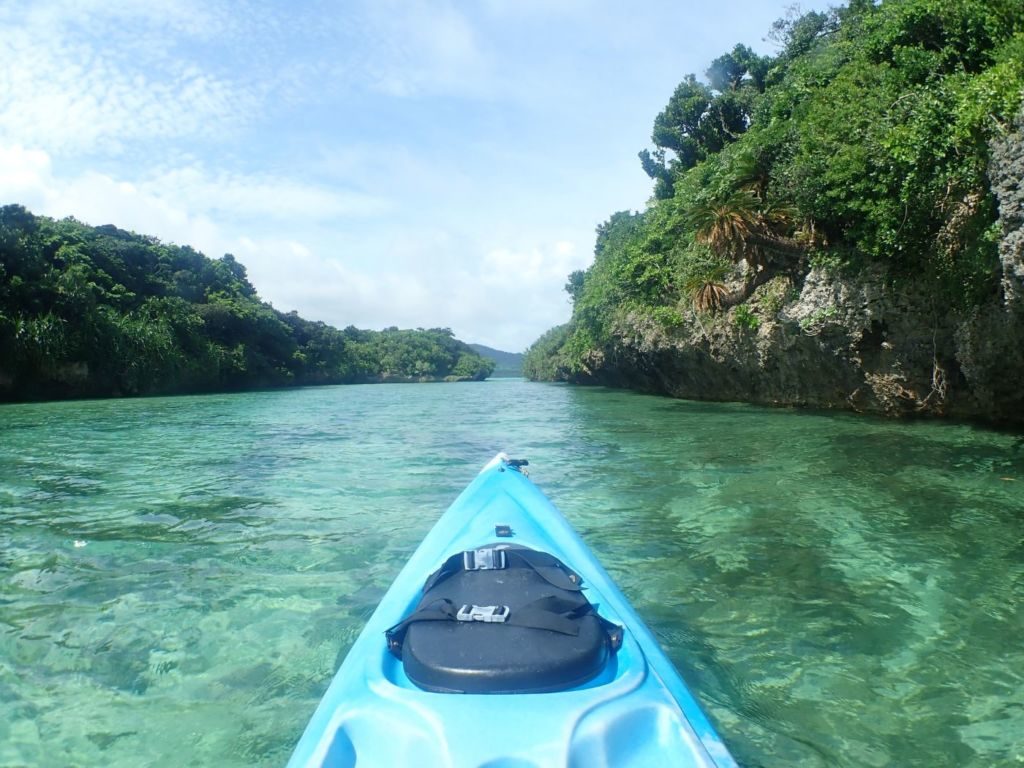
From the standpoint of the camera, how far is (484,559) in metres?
2.97

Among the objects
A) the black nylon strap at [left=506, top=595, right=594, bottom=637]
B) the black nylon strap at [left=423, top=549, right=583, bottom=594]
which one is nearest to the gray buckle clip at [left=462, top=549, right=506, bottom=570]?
the black nylon strap at [left=423, top=549, right=583, bottom=594]

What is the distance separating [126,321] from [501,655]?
36610mm

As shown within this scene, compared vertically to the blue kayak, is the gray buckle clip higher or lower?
higher

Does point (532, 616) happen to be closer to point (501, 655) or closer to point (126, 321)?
point (501, 655)

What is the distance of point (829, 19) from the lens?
22672 mm

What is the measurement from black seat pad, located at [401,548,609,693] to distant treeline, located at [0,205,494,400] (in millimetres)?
31024

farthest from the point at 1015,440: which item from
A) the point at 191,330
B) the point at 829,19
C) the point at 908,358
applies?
the point at 191,330

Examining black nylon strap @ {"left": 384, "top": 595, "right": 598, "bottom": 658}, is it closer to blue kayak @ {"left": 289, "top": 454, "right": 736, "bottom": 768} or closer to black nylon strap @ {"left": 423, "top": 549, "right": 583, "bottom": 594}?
blue kayak @ {"left": 289, "top": 454, "right": 736, "bottom": 768}

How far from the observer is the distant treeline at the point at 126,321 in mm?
26938

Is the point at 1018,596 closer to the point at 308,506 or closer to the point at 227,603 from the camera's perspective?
the point at 227,603

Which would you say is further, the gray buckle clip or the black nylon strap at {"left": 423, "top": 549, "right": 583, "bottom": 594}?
the gray buckle clip

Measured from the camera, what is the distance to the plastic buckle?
7.68 feet

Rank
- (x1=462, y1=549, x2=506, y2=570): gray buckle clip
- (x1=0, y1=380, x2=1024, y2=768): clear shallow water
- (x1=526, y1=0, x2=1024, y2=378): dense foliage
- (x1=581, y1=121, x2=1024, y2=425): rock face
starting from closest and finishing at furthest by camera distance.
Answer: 1. (x1=0, y1=380, x2=1024, y2=768): clear shallow water
2. (x1=462, y1=549, x2=506, y2=570): gray buckle clip
3. (x1=581, y1=121, x2=1024, y2=425): rock face
4. (x1=526, y1=0, x2=1024, y2=378): dense foliage

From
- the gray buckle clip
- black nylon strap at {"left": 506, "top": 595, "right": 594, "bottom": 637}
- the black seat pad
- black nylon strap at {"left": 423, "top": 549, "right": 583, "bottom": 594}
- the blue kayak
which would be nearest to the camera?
the blue kayak
